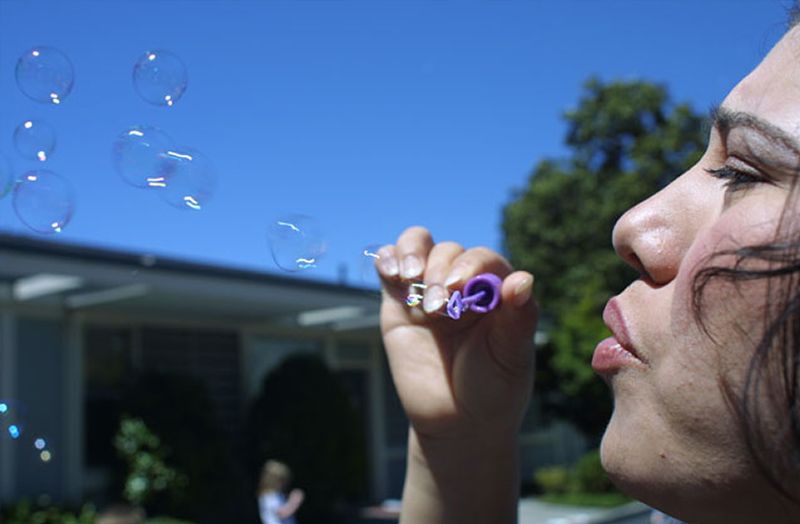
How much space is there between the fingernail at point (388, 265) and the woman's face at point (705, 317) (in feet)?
1.92

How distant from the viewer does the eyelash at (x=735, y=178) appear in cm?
91

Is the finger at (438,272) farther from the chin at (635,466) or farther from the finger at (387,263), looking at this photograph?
the chin at (635,466)

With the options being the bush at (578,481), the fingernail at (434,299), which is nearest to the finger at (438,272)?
the fingernail at (434,299)

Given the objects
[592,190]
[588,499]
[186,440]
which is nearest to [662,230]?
[186,440]

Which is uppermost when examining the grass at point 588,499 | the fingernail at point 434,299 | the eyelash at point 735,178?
the eyelash at point 735,178

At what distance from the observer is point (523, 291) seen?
142 cm

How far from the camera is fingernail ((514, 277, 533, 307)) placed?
1.42m

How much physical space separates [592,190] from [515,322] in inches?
895

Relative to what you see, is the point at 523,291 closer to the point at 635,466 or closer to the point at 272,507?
the point at 635,466

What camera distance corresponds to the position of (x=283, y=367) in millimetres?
14609

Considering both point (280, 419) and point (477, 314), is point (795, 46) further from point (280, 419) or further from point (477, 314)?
point (280, 419)

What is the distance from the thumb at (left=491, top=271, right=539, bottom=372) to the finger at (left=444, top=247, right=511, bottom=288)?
4 centimetres

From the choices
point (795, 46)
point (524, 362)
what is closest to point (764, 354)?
point (795, 46)

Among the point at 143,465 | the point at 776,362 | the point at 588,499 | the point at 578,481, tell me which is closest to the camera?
the point at 776,362
